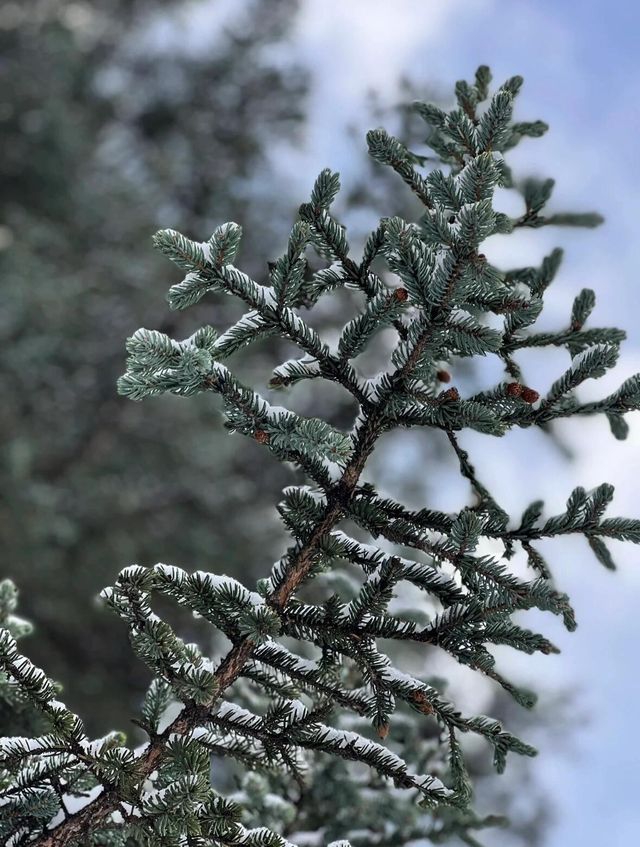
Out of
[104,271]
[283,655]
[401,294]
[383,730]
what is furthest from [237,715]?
[104,271]

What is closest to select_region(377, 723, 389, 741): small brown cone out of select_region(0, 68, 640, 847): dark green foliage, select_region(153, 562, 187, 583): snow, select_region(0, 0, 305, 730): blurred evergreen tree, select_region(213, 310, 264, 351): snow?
select_region(0, 68, 640, 847): dark green foliage

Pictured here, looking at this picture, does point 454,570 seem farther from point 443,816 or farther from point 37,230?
point 37,230

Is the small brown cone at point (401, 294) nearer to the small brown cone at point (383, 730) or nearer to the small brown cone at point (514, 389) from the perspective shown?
the small brown cone at point (514, 389)

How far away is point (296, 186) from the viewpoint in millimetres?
14336

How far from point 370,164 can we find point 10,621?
3.22m

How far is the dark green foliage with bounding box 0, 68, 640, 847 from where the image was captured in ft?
4.50

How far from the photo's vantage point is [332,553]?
5.10ft

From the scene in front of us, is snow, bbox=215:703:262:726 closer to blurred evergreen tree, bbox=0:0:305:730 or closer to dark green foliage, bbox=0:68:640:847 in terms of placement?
dark green foliage, bbox=0:68:640:847

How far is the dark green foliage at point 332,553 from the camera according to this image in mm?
1372

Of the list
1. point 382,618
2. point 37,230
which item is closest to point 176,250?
point 382,618

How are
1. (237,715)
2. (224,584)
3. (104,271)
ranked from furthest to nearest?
(104,271)
(237,715)
(224,584)

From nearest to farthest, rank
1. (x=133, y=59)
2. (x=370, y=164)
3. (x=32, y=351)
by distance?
1. (x=370, y=164)
2. (x=32, y=351)
3. (x=133, y=59)

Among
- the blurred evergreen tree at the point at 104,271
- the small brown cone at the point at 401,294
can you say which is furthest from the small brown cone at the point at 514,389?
the blurred evergreen tree at the point at 104,271

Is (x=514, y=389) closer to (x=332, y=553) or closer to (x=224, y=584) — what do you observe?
(x=332, y=553)
